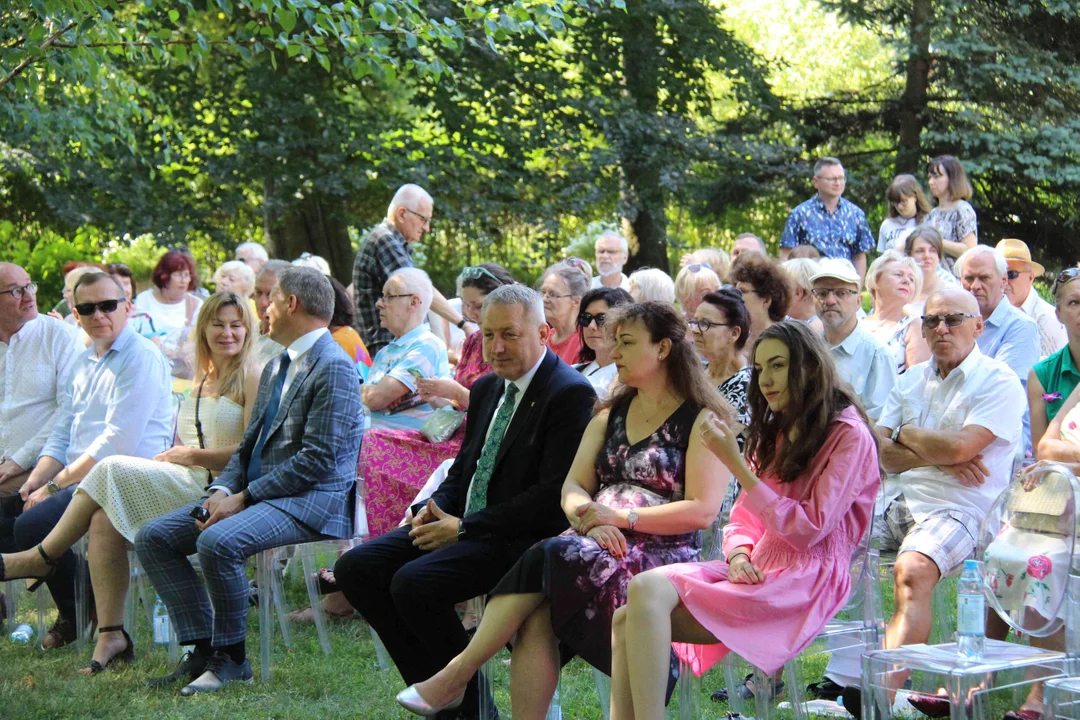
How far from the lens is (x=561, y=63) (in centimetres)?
1509

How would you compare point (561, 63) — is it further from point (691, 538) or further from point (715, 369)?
point (691, 538)

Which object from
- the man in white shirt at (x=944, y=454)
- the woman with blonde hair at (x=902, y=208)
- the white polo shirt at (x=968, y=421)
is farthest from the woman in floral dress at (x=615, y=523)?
the woman with blonde hair at (x=902, y=208)

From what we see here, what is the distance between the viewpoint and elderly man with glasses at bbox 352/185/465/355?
709cm

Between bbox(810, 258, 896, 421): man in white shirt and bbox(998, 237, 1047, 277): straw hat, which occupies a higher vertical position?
bbox(998, 237, 1047, 277): straw hat

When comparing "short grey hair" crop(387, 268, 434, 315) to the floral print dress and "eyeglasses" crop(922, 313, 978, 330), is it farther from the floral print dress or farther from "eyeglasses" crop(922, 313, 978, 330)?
"eyeglasses" crop(922, 313, 978, 330)

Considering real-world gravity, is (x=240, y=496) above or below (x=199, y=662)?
above

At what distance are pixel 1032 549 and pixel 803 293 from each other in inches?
86.2

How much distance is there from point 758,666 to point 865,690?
31 centimetres

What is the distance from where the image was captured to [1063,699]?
3135 mm

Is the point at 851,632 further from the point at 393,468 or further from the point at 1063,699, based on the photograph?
the point at 393,468

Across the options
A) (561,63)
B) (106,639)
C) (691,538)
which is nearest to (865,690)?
(691,538)

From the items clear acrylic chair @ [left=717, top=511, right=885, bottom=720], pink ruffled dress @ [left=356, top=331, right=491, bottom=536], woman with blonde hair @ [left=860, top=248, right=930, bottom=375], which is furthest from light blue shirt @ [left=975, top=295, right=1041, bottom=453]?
pink ruffled dress @ [left=356, top=331, right=491, bottom=536]

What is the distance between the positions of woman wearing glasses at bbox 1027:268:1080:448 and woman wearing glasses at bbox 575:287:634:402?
1626 mm

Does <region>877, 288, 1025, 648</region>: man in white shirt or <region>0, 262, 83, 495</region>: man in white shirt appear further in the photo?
<region>0, 262, 83, 495</region>: man in white shirt
